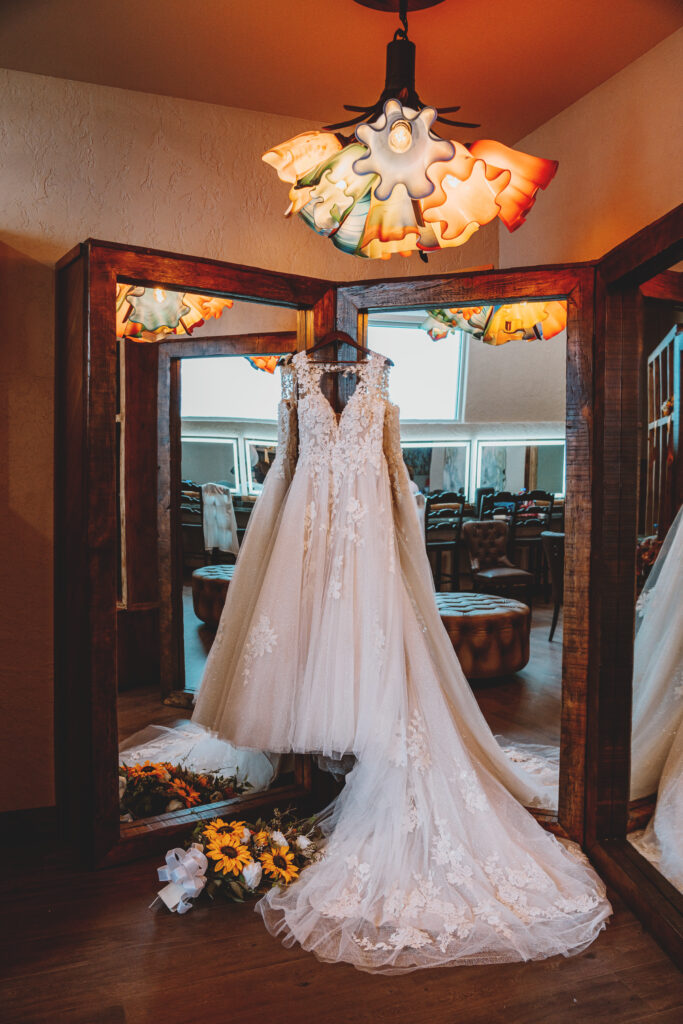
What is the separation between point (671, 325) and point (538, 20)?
1023mm

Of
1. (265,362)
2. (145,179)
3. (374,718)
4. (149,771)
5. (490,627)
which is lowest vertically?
(149,771)

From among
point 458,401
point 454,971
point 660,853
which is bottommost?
point 454,971

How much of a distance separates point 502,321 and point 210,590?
4.61 feet

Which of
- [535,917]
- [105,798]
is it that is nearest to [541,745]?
[535,917]

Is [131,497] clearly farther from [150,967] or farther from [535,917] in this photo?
[535,917]

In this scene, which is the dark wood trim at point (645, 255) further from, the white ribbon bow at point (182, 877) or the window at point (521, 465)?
the white ribbon bow at point (182, 877)

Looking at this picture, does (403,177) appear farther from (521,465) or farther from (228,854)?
(228,854)

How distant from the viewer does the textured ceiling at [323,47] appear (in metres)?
2.33

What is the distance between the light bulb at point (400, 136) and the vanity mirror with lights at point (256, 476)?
2.69 feet

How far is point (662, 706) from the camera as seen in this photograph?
7.66 ft

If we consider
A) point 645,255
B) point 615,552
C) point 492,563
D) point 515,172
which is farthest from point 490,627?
point 515,172

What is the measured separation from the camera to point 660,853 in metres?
2.32

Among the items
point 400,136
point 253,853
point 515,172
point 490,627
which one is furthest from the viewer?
point 490,627

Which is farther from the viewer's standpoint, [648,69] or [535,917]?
[648,69]
